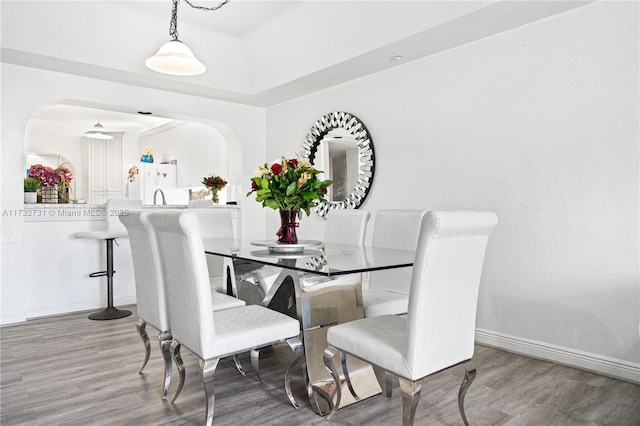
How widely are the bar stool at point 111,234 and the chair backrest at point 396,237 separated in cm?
236

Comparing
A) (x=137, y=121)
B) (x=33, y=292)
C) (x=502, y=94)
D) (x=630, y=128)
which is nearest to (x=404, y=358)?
(x=630, y=128)

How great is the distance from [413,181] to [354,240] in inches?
38.0

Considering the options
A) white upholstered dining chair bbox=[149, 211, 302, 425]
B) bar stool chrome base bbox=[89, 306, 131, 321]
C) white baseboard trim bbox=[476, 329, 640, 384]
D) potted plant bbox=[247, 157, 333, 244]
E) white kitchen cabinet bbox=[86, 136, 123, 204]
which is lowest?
bar stool chrome base bbox=[89, 306, 131, 321]

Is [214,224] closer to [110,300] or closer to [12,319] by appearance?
[110,300]

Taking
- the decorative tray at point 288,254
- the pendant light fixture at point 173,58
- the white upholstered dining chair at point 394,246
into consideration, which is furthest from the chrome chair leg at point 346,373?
the pendant light fixture at point 173,58

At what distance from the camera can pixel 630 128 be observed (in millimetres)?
2518

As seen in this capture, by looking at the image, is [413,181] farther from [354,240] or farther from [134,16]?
[134,16]

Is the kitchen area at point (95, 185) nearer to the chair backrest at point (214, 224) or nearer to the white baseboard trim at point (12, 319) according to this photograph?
the white baseboard trim at point (12, 319)

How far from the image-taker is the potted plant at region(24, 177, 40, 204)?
156 inches

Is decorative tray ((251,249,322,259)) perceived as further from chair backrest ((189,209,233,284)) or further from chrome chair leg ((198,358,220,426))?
chair backrest ((189,209,233,284))

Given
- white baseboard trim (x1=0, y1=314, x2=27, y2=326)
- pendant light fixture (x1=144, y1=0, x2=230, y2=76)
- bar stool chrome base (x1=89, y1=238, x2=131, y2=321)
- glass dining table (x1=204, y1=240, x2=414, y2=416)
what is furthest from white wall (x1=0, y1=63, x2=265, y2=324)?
glass dining table (x1=204, y1=240, x2=414, y2=416)

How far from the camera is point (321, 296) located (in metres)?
2.27

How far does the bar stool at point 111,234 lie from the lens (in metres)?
3.90

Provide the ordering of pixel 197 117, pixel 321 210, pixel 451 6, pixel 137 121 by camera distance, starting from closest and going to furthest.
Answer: pixel 451 6 → pixel 321 210 → pixel 197 117 → pixel 137 121
